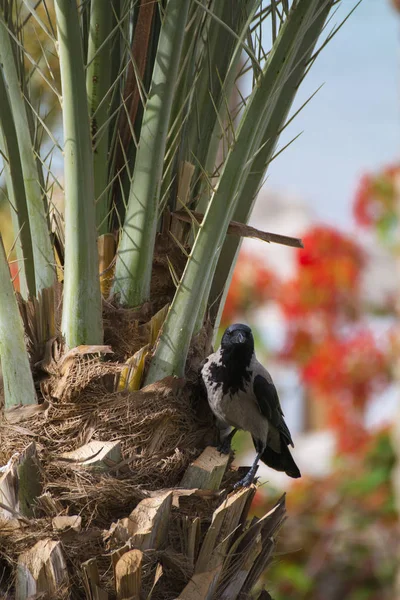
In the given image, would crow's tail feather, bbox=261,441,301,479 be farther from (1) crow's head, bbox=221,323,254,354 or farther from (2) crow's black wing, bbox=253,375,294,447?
(1) crow's head, bbox=221,323,254,354

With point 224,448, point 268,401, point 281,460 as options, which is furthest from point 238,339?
point 281,460

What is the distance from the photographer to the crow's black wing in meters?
2.55

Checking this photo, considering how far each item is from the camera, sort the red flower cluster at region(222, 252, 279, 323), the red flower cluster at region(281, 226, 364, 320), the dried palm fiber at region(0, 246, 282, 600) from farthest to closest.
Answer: the red flower cluster at region(281, 226, 364, 320) < the red flower cluster at region(222, 252, 279, 323) < the dried palm fiber at region(0, 246, 282, 600)

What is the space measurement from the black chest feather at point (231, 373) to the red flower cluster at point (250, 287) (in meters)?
4.68

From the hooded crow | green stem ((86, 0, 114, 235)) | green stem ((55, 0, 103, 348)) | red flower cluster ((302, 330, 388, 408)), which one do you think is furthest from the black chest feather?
red flower cluster ((302, 330, 388, 408))

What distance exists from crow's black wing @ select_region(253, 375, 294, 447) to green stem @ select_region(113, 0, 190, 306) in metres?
0.53

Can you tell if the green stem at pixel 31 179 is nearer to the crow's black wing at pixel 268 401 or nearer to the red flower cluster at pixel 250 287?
the crow's black wing at pixel 268 401

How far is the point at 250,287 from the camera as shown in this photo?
744 centimetres

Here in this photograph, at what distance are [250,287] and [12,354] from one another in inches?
213

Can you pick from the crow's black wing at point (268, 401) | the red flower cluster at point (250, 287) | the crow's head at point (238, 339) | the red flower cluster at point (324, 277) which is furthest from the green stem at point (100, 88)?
the red flower cluster at point (324, 277)

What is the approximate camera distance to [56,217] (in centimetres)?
240

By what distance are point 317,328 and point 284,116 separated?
5344 millimetres

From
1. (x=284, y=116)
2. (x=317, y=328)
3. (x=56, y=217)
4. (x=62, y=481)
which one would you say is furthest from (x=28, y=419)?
(x=317, y=328)

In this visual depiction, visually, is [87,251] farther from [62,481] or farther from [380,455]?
[380,455]
